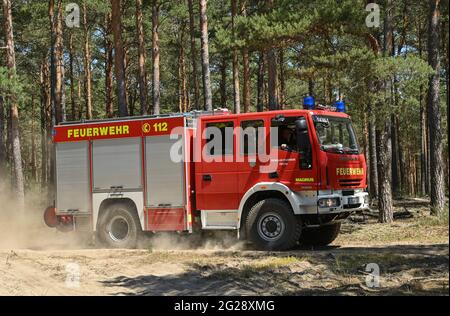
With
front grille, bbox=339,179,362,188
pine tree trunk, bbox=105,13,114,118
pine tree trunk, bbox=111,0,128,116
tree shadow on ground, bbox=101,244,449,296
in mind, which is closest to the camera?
tree shadow on ground, bbox=101,244,449,296

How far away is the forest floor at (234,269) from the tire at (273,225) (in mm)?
347

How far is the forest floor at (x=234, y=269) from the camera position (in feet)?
29.0

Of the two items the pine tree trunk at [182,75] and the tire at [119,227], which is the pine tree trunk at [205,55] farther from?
the pine tree trunk at [182,75]

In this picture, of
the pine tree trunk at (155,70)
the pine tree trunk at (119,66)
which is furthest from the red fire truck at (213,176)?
the pine tree trunk at (155,70)

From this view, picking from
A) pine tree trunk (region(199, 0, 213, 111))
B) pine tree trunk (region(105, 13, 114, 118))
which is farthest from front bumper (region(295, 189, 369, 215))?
pine tree trunk (region(105, 13, 114, 118))

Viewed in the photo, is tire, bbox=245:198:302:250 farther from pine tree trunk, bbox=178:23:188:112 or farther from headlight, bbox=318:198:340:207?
pine tree trunk, bbox=178:23:188:112

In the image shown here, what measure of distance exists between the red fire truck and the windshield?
0.02 metres

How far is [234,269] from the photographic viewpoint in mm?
10094

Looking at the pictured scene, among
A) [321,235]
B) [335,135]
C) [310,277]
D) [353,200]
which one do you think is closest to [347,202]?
[353,200]

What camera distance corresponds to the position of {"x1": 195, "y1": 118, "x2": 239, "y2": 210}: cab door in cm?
1203

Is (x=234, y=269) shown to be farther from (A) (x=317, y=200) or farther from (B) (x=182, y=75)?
(B) (x=182, y=75)

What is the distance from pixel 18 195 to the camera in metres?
22.8

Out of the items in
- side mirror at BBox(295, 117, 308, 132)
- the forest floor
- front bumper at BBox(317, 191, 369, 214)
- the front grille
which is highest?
side mirror at BBox(295, 117, 308, 132)

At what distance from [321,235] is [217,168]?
9.69ft
